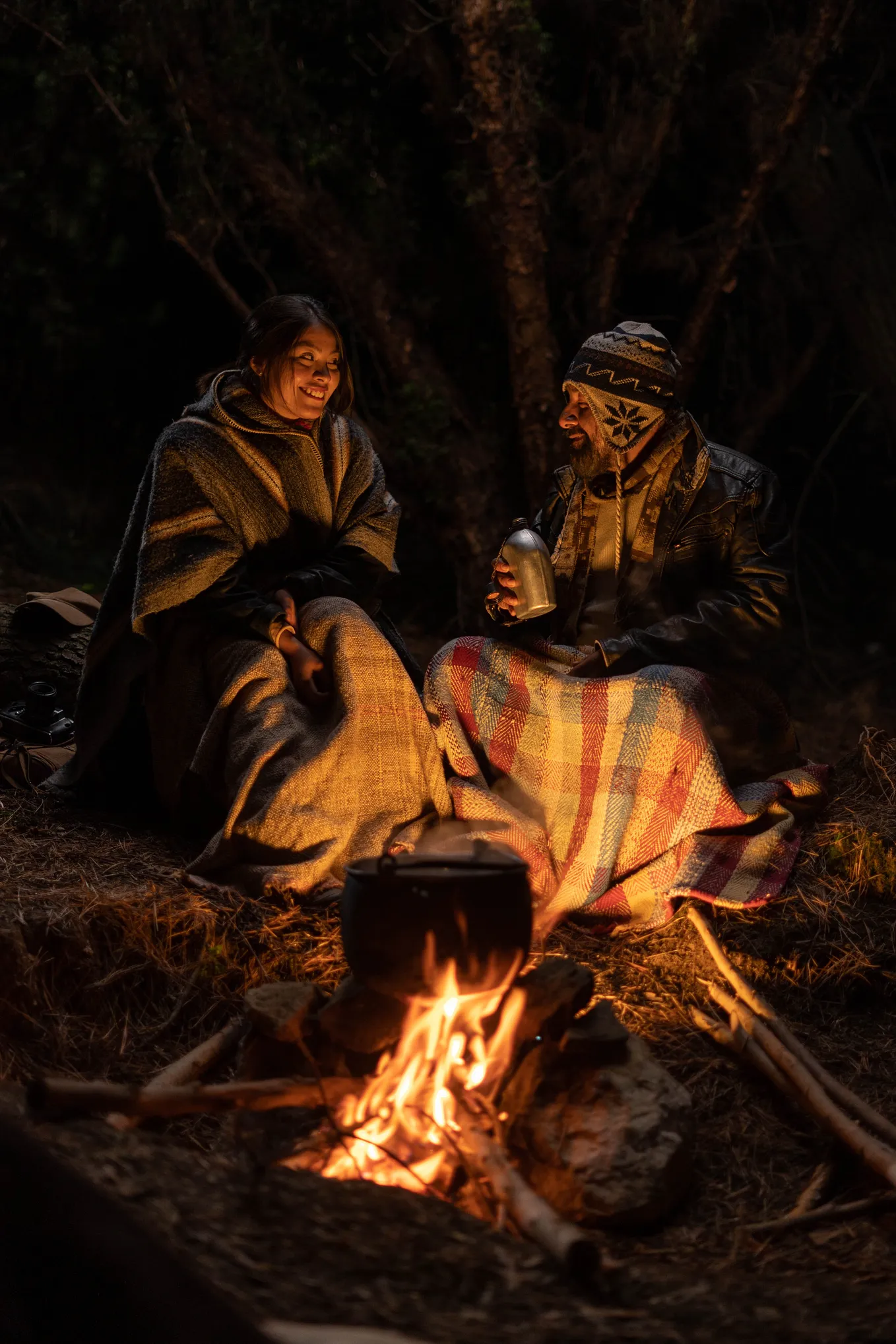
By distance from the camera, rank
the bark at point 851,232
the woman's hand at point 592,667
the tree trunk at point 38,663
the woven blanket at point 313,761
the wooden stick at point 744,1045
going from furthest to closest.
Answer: the bark at point 851,232 → the tree trunk at point 38,663 → the woman's hand at point 592,667 → the woven blanket at point 313,761 → the wooden stick at point 744,1045

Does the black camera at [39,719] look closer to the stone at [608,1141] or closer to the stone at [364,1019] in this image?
the stone at [364,1019]

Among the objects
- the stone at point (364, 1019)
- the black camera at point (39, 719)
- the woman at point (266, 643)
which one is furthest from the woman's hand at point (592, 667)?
the black camera at point (39, 719)

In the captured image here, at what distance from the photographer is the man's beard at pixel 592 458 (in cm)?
447

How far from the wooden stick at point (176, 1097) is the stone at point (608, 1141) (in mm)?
415

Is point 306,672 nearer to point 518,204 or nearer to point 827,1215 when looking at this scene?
point 827,1215

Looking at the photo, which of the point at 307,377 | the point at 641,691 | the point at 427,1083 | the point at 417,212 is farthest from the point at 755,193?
the point at 427,1083

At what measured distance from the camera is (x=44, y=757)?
512 centimetres

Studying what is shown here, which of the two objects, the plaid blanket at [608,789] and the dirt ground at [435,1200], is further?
the plaid blanket at [608,789]

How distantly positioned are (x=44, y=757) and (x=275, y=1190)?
3.12 meters

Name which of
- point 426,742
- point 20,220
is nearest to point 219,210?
point 20,220

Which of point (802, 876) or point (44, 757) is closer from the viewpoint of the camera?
point (802, 876)

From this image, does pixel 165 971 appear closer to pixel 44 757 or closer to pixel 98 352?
pixel 44 757

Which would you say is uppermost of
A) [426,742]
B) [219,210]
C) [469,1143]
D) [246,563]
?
[219,210]

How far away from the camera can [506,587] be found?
430 centimetres
